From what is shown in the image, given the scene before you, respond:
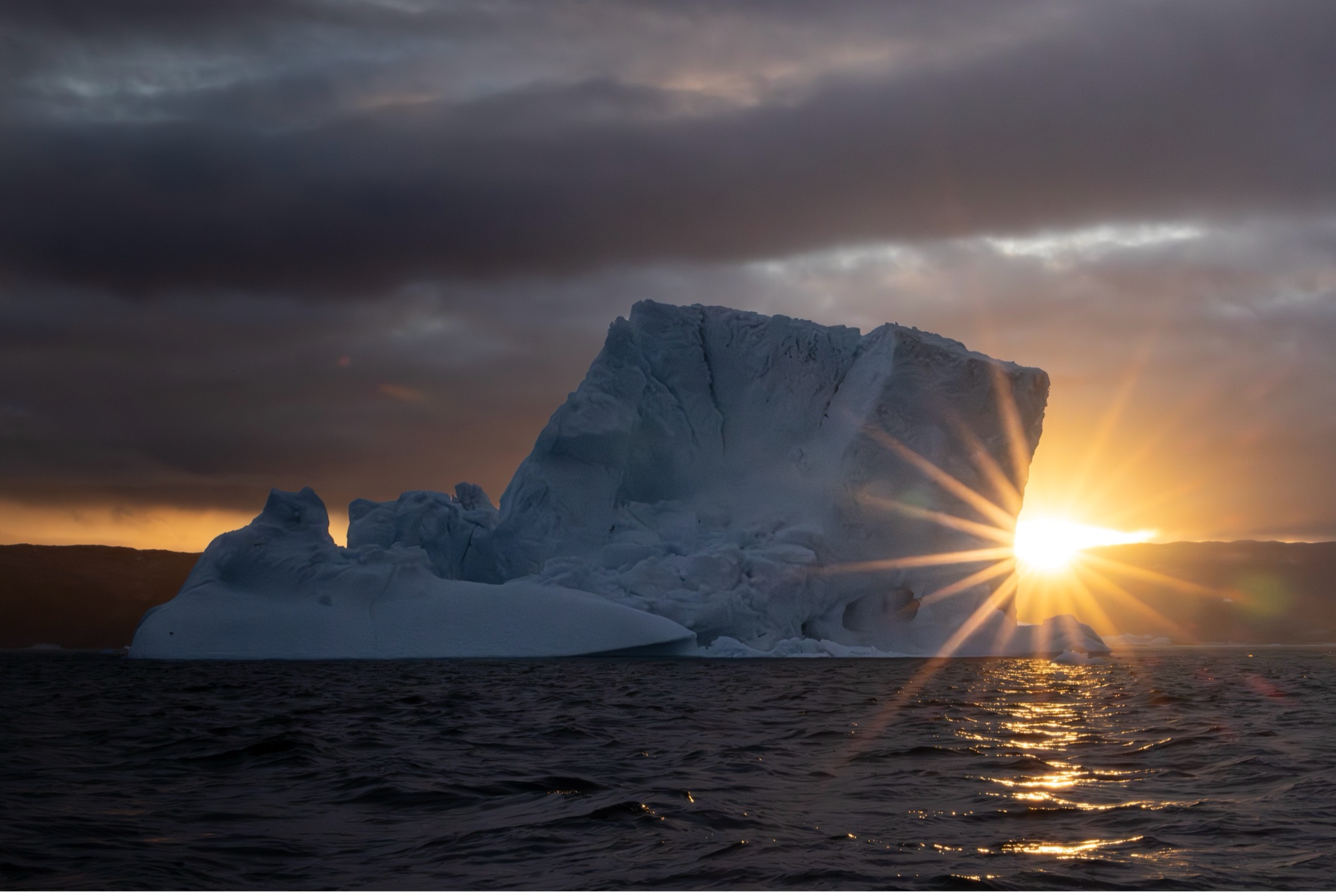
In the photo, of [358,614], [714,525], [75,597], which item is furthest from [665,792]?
[75,597]

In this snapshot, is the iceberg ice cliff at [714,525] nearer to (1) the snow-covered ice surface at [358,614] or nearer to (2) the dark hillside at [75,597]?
(1) the snow-covered ice surface at [358,614]

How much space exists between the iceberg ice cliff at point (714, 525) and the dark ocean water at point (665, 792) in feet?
25.6

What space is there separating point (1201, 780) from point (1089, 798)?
1.08 m

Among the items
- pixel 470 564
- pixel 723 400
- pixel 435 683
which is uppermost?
pixel 723 400

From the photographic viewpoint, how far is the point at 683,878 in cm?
422

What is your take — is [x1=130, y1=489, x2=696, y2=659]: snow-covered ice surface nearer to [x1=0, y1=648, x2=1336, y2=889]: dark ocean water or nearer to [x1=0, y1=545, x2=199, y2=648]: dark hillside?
[x1=0, y1=648, x2=1336, y2=889]: dark ocean water

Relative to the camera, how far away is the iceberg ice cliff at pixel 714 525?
67.1 ft

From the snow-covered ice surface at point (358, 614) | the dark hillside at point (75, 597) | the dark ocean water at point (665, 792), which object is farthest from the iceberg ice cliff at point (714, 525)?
the dark hillside at point (75, 597)

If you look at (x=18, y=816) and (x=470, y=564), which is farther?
(x=470, y=564)

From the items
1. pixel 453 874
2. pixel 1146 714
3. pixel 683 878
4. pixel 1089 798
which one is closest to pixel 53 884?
pixel 453 874

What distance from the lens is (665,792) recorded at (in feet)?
19.8

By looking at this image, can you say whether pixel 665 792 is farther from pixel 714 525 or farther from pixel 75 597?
pixel 75 597

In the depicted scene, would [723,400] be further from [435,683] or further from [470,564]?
[435,683]

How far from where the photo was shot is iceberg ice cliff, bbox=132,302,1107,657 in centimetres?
2045
